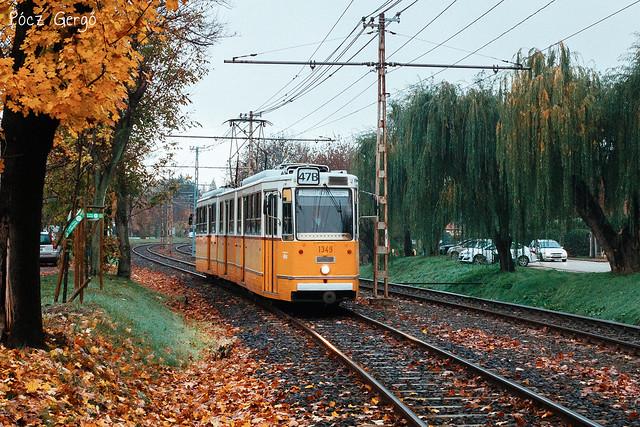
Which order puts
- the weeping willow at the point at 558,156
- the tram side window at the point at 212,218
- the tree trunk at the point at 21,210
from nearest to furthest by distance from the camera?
the tree trunk at the point at 21,210
the weeping willow at the point at 558,156
the tram side window at the point at 212,218

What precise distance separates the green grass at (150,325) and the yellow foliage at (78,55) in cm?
482

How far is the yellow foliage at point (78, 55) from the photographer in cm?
820

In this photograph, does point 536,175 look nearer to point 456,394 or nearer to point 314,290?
point 314,290

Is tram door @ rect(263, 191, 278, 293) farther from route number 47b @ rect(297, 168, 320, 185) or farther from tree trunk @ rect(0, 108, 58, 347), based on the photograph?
tree trunk @ rect(0, 108, 58, 347)

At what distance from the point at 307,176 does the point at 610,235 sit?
30.5ft

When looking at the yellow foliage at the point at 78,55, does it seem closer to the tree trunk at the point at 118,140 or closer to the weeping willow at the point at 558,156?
the tree trunk at the point at 118,140

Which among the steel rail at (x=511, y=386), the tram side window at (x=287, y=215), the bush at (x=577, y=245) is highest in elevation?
the tram side window at (x=287, y=215)

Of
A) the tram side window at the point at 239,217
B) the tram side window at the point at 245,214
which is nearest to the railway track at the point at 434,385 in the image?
the tram side window at the point at 245,214

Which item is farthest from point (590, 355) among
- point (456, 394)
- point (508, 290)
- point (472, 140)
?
point (472, 140)

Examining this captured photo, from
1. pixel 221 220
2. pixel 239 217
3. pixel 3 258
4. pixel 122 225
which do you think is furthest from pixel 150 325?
pixel 122 225

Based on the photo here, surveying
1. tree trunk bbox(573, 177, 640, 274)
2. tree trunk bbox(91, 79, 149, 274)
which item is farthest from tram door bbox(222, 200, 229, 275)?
tree trunk bbox(573, 177, 640, 274)

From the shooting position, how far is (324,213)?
18.0 m

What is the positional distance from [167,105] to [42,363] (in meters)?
16.1

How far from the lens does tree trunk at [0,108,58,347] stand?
9258 millimetres
